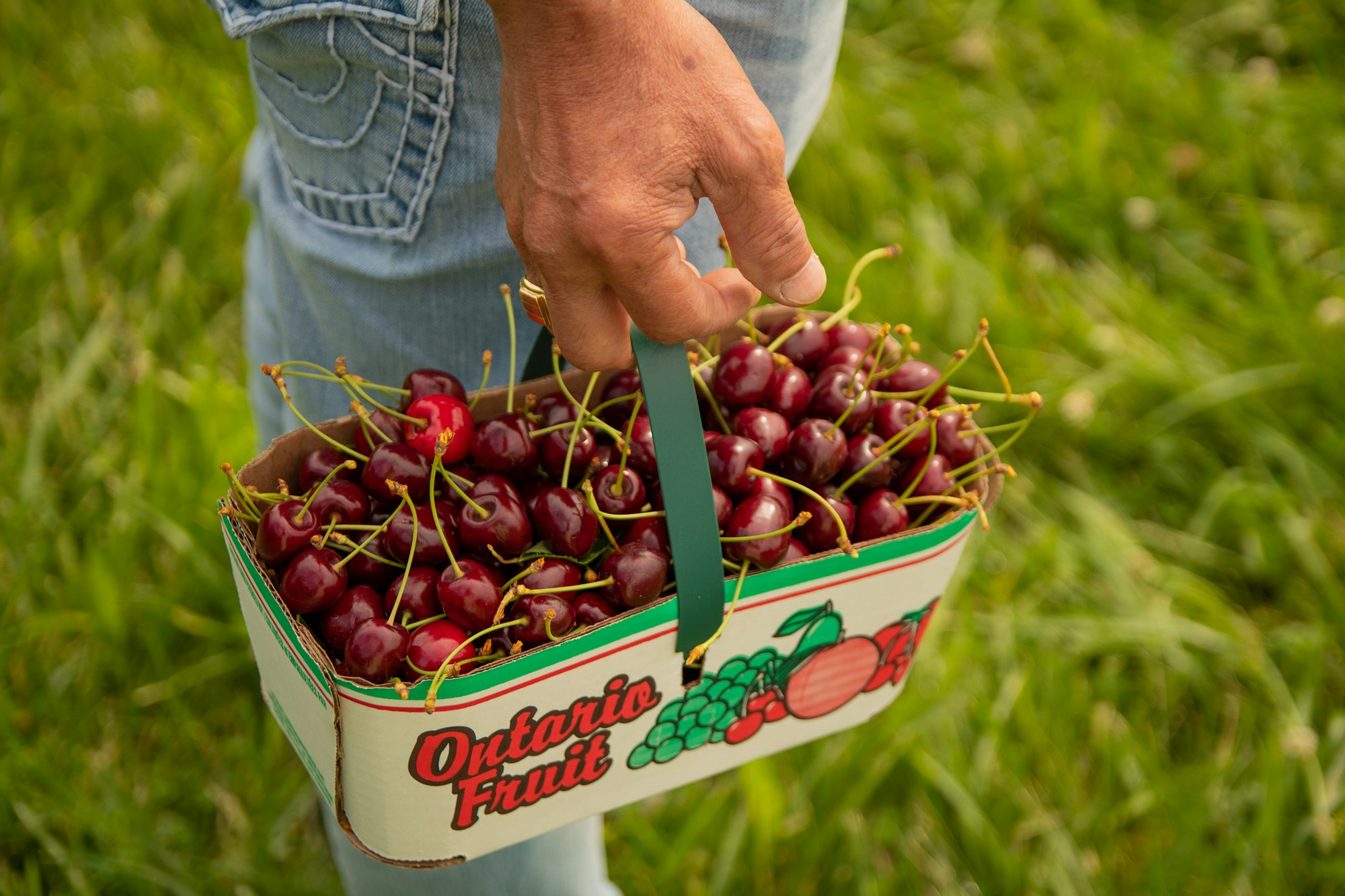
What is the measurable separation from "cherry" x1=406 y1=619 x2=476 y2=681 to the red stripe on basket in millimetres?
37

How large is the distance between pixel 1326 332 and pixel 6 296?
2810mm

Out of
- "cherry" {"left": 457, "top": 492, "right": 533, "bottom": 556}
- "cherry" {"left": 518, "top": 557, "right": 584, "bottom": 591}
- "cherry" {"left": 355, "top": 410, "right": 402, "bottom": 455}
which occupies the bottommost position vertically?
"cherry" {"left": 518, "top": 557, "right": 584, "bottom": 591}

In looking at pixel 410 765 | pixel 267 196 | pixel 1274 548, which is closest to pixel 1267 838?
pixel 1274 548

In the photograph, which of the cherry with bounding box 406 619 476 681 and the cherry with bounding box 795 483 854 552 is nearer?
the cherry with bounding box 406 619 476 681

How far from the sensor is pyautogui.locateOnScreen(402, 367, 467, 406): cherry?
1.01 meters

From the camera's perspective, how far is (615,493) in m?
0.96

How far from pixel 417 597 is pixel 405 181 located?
0.41 meters

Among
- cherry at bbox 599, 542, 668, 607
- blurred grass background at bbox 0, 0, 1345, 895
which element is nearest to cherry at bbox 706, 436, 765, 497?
cherry at bbox 599, 542, 668, 607

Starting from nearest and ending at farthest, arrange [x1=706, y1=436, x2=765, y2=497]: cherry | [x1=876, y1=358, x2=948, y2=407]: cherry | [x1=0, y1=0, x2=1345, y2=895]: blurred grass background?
[x1=706, y1=436, x2=765, y2=497]: cherry, [x1=876, y1=358, x2=948, y2=407]: cherry, [x1=0, y1=0, x2=1345, y2=895]: blurred grass background

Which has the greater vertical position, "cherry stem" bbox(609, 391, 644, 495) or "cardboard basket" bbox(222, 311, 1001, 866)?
"cherry stem" bbox(609, 391, 644, 495)

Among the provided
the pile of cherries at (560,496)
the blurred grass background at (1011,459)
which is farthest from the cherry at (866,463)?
the blurred grass background at (1011,459)

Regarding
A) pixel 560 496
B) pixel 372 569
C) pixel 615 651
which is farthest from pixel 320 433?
pixel 615 651

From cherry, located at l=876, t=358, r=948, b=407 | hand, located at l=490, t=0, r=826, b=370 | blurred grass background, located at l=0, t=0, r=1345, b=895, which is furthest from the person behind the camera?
blurred grass background, located at l=0, t=0, r=1345, b=895

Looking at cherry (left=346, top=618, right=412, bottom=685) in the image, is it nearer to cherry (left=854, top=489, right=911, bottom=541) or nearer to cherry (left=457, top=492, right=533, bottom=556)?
cherry (left=457, top=492, right=533, bottom=556)
